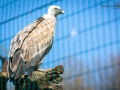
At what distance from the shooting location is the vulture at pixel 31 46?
12.4 feet

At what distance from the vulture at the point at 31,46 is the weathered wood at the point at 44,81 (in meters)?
0.08

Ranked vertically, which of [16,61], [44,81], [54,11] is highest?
[54,11]

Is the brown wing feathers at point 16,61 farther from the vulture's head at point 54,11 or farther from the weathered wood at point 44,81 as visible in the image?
the vulture's head at point 54,11

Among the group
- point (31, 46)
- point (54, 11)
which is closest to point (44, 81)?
point (31, 46)

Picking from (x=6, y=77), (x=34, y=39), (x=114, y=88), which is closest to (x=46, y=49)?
(x=34, y=39)

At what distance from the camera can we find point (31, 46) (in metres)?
4.35

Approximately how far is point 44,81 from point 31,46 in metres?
0.84

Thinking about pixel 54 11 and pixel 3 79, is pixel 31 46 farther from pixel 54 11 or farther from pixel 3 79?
pixel 54 11

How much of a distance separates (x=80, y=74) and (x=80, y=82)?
0.18 metres

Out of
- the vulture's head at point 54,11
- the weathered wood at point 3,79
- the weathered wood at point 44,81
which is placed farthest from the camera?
the vulture's head at point 54,11

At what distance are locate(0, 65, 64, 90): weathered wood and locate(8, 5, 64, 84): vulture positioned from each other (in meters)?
0.08

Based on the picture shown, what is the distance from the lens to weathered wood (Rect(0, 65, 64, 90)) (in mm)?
3566

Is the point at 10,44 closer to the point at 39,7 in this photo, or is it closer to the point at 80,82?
the point at 39,7

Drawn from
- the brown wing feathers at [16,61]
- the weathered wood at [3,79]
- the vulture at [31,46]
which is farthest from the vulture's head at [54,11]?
the weathered wood at [3,79]
